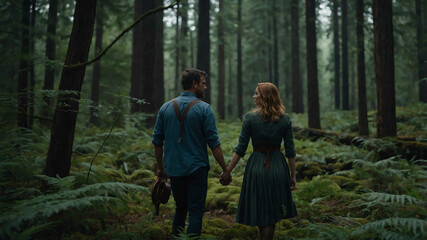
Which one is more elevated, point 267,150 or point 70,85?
point 70,85

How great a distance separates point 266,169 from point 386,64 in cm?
757

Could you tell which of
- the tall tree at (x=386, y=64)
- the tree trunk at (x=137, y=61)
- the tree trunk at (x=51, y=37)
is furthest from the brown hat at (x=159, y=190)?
the tree trunk at (x=137, y=61)

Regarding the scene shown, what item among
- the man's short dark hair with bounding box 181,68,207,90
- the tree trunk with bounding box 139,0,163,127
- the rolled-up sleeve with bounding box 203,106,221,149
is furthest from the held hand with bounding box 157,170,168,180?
the tree trunk with bounding box 139,0,163,127

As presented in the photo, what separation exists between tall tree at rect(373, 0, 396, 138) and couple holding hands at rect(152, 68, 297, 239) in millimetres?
6847

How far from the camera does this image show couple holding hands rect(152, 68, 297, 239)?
398 cm

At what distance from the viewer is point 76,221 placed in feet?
13.6

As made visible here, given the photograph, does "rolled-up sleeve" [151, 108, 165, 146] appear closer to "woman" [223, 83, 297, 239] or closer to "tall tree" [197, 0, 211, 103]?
"woman" [223, 83, 297, 239]

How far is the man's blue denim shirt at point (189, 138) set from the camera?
3.95 metres

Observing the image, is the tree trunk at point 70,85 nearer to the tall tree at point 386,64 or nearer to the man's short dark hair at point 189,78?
the man's short dark hair at point 189,78

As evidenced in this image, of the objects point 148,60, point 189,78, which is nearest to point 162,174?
point 189,78

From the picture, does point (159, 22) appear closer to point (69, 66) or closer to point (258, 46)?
point (69, 66)

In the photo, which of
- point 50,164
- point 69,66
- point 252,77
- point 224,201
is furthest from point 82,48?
point 252,77

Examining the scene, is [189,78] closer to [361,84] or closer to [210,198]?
[210,198]

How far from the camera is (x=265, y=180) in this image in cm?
414
